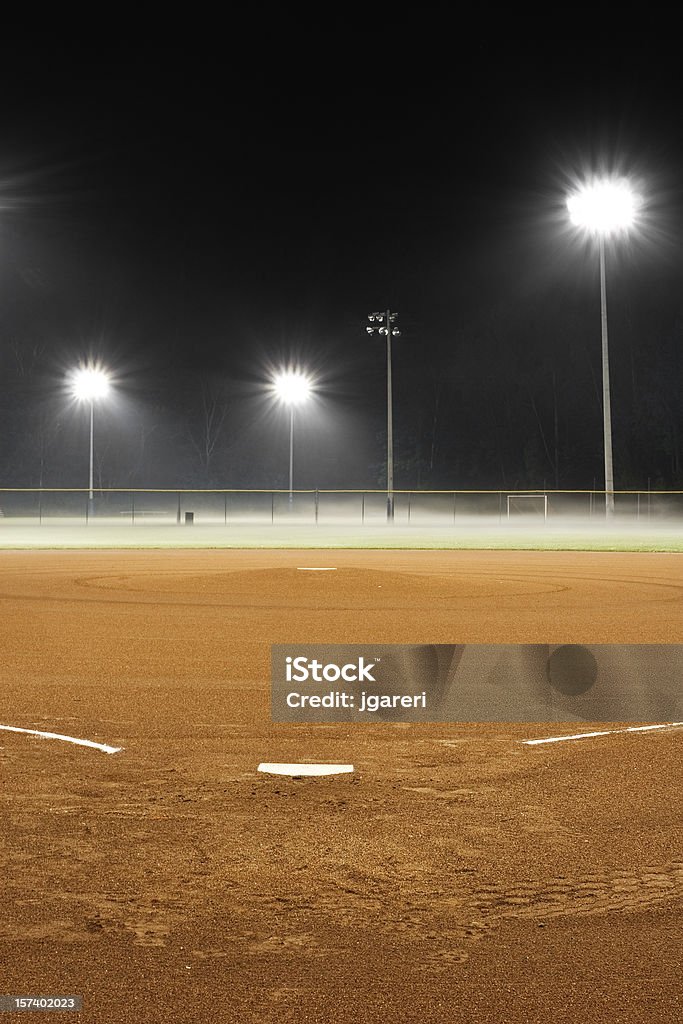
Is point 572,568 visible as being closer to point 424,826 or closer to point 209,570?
point 209,570

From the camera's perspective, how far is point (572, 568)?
20.0 m

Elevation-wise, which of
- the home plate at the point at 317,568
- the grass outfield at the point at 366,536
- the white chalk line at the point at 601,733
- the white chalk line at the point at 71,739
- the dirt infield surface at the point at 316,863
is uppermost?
the grass outfield at the point at 366,536

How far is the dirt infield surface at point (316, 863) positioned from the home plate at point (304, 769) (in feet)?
0.41

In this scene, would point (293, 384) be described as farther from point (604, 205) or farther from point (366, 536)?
point (604, 205)

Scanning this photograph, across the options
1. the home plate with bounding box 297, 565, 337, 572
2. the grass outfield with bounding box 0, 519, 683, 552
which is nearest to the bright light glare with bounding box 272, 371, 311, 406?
the grass outfield with bounding box 0, 519, 683, 552

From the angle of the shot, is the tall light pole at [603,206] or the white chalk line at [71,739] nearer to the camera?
the white chalk line at [71,739]

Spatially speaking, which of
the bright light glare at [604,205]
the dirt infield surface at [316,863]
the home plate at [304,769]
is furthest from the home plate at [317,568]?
the bright light glare at [604,205]

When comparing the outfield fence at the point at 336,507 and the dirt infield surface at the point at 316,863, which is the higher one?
the outfield fence at the point at 336,507

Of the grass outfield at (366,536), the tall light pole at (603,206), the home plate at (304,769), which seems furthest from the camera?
the tall light pole at (603,206)

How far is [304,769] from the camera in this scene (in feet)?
17.7

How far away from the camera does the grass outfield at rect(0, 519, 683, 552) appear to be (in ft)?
91.1

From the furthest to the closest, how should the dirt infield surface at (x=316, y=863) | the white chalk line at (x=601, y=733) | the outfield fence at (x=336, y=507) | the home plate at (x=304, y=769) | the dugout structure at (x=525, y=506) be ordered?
the dugout structure at (x=525, y=506), the outfield fence at (x=336, y=507), the white chalk line at (x=601, y=733), the home plate at (x=304, y=769), the dirt infield surface at (x=316, y=863)

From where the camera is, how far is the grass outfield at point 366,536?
91.1 feet

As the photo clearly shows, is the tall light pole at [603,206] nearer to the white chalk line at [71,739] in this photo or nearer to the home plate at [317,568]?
the home plate at [317,568]
